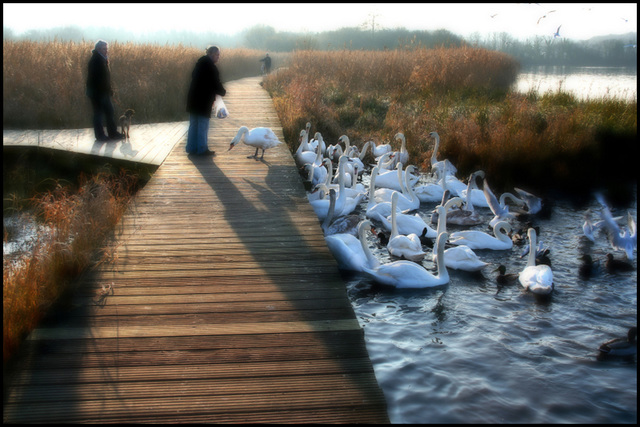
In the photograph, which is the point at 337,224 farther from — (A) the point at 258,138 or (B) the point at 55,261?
(B) the point at 55,261

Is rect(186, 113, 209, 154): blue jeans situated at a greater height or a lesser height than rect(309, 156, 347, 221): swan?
greater

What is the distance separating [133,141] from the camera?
10.3 metres

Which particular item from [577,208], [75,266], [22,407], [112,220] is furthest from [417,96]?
[22,407]

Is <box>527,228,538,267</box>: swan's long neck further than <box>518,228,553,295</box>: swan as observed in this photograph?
Yes

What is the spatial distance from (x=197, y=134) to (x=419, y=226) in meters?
4.06

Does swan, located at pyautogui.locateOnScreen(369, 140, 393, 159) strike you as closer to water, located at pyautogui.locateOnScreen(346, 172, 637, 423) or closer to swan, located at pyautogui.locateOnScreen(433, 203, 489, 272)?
water, located at pyautogui.locateOnScreen(346, 172, 637, 423)

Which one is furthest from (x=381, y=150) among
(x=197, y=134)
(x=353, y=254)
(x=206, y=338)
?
(x=206, y=338)

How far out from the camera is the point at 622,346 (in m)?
4.48

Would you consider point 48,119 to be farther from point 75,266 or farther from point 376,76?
point 376,76

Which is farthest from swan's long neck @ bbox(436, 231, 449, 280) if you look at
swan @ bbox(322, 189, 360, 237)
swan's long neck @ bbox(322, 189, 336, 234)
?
swan's long neck @ bbox(322, 189, 336, 234)

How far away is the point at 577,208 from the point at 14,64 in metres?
14.0

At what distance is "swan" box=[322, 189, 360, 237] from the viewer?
7195 mm

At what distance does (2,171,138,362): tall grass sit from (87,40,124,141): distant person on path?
378 cm

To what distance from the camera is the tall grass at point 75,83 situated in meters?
12.8
